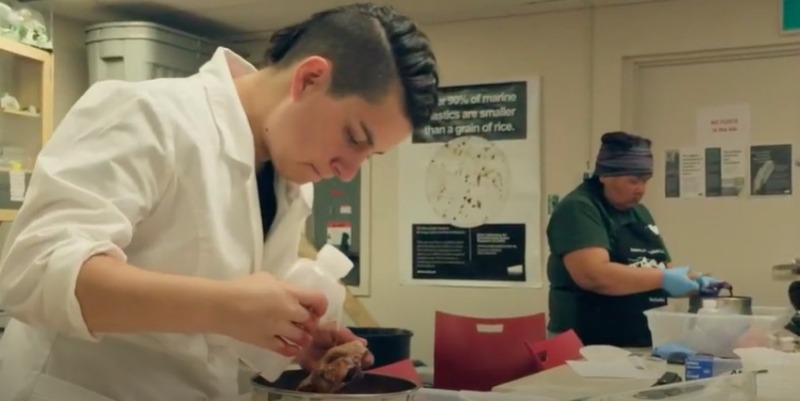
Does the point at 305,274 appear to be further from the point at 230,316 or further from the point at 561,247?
the point at 561,247

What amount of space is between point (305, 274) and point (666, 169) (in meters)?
2.56

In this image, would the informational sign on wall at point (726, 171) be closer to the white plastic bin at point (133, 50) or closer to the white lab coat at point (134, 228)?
the white plastic bin at point (133, 50)

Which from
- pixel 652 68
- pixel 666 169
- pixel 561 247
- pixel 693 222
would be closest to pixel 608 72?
pixel 652 68

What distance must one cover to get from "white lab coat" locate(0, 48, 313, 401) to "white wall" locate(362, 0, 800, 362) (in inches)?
98.8

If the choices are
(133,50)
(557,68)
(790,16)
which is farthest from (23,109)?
(790,16)

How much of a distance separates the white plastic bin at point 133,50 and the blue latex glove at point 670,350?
7.20 ft

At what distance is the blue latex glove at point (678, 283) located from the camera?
248 centimetres

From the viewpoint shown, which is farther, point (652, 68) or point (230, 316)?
point (652, 68)

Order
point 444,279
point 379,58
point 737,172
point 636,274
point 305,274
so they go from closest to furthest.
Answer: point 379,58
point 305,274
point 636,274
point 737,172
point 444,279

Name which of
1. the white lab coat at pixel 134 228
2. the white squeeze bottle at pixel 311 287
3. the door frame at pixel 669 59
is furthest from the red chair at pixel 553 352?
the door frame at pixel 669 59

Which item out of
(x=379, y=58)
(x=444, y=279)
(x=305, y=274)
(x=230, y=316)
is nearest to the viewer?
(x=230, y=316)

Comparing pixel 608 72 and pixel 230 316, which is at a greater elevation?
pixel 608 72

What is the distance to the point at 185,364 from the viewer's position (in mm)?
990

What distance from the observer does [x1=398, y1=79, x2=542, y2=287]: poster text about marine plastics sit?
3.53 metres
